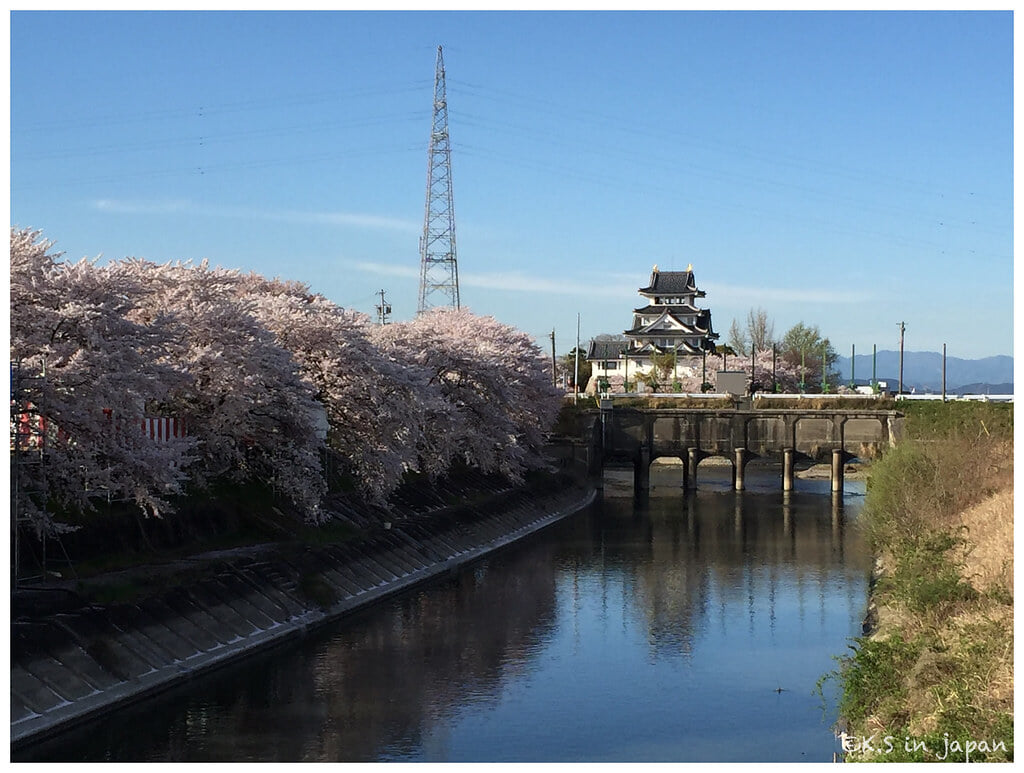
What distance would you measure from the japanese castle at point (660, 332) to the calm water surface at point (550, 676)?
8049 centimetres

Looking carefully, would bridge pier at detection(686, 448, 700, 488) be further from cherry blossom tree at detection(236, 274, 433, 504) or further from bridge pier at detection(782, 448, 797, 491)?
cherry blossom tree at detection(236, 274, 433, 504)

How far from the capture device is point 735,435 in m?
86.9

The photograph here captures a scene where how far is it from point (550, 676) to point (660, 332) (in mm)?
104830

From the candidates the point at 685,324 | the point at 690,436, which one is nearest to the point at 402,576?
the point at 690,436

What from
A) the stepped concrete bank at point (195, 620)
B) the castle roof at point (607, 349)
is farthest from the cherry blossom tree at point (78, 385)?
the castle roof at point (607, 349)

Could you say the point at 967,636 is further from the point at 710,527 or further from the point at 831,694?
the point at 710,527

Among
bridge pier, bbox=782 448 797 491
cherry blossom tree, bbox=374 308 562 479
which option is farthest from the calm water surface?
bridge pier, bbox=782 448 797 491

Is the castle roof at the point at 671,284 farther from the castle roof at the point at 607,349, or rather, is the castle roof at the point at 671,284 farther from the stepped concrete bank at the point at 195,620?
the stepped concrete bank at the point at 195,620

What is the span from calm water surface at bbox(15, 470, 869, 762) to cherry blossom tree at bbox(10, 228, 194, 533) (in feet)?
17.3

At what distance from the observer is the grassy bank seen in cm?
1917

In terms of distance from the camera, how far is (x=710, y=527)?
65.8 m

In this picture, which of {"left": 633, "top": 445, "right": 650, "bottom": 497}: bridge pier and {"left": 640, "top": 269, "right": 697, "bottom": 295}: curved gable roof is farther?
{"left": 640, "top": 269, "right": 697, "bottom": 295}: curved gable roof

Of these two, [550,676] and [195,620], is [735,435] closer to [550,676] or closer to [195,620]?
[550,676]

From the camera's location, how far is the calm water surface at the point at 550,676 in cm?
2588
